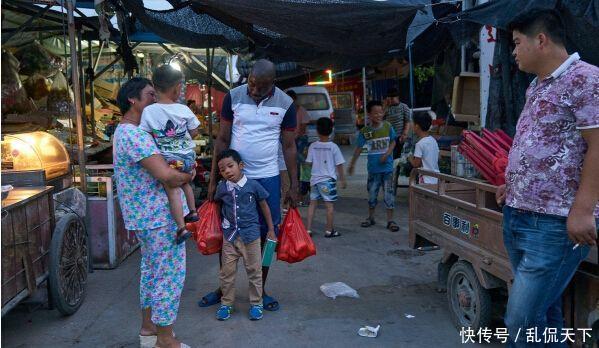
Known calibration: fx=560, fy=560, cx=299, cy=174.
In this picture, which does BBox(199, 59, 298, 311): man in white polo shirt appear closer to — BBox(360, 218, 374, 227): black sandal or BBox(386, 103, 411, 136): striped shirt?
BBox(360, 218, 374, 227): black sandal

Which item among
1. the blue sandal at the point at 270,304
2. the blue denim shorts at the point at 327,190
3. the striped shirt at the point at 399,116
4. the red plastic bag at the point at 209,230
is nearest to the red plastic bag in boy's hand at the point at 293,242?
the blue sandal at the point at 270,304

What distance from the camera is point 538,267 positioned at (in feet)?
8.40

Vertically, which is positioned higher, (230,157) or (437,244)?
(230,157)

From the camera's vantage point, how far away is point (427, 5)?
5.98m

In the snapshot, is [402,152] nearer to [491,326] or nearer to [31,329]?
[491,326]

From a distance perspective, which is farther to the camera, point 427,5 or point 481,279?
point 427,5

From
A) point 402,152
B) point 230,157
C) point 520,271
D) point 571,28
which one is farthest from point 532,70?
point 402,152

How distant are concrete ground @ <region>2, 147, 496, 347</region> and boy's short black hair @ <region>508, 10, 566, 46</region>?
2.18 metres

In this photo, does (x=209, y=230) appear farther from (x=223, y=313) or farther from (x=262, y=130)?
(x=262, y=130)

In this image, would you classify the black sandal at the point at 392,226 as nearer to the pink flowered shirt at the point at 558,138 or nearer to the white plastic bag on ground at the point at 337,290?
the white plastic bag on ground at the point at 337,290

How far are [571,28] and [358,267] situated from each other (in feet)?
9.81

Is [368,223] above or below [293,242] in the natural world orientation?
below

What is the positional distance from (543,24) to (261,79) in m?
2.08

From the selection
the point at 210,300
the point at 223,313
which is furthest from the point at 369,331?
the point at 210,300
